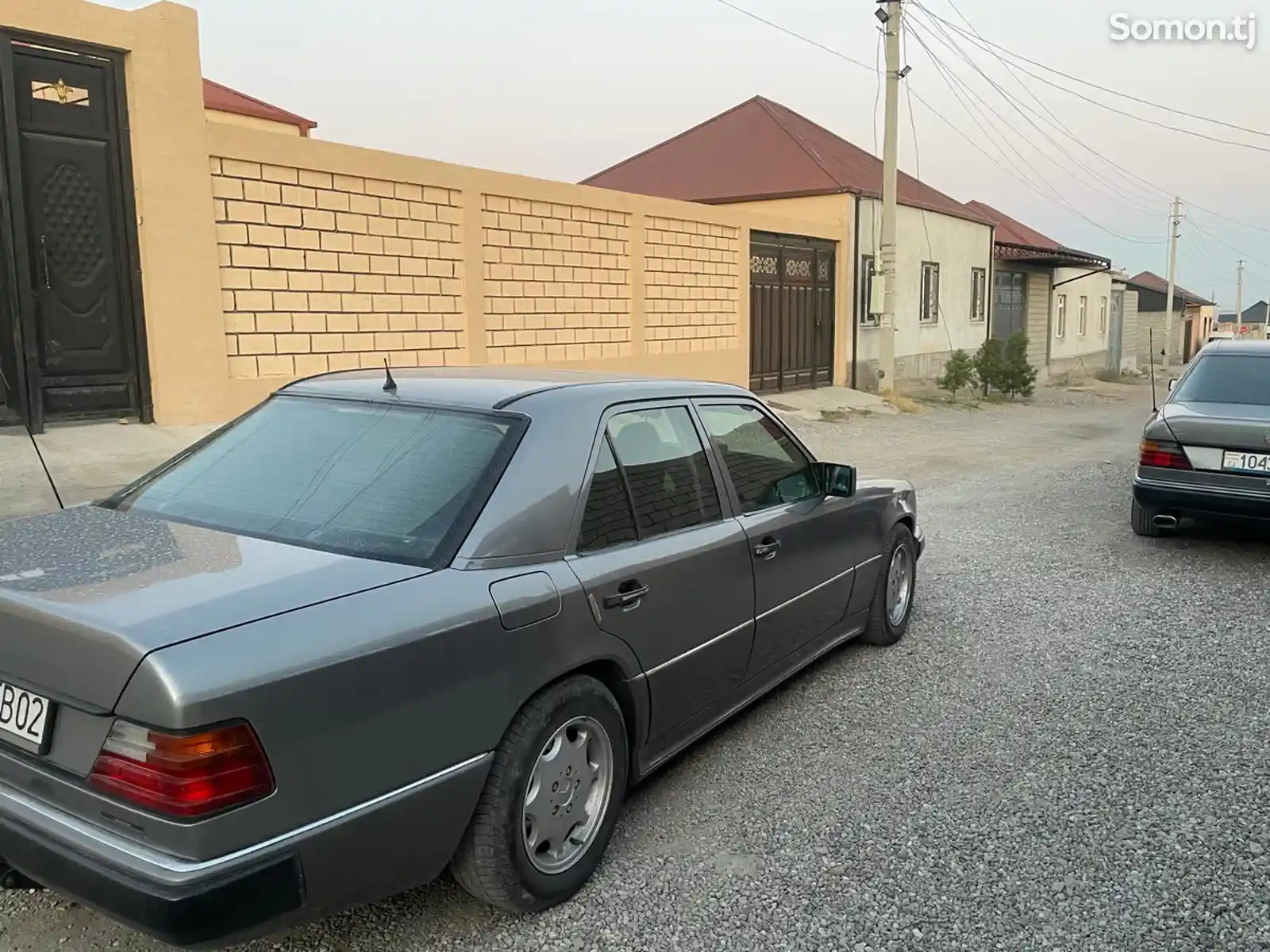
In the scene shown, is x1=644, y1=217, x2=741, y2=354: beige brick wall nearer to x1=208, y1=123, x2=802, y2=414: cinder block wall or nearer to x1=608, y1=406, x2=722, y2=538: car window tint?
x1=208, y1=123, x2=802, y2=414: cinder block wall

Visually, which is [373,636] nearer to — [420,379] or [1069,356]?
[420,379]

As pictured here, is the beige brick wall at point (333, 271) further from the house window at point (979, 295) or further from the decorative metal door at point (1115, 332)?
the decorative metal door at point (1115, 332)

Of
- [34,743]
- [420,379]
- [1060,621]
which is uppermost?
[420,379]

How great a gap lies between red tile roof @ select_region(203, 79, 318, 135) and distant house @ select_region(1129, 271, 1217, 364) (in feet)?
130

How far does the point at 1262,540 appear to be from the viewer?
779 centimetres

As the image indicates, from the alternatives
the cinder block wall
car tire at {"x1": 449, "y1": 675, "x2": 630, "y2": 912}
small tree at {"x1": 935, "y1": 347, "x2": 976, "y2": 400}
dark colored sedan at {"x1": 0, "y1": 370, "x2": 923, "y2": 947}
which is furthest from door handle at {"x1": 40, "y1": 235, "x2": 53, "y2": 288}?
small tree at {"x1": 935, "y1": 347, "x2": 976, "y2": 400}

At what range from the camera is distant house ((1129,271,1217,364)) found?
52688mm

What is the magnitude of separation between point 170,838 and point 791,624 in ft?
8.63

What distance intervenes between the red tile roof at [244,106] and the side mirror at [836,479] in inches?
632

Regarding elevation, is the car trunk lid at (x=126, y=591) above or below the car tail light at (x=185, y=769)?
above

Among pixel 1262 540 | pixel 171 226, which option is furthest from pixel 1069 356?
pixel 171 226

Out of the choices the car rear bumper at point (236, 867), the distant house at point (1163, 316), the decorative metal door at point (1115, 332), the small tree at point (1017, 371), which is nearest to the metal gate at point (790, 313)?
the small tree at point (1017, 371)

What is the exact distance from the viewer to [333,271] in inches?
419

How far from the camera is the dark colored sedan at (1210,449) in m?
6.70
